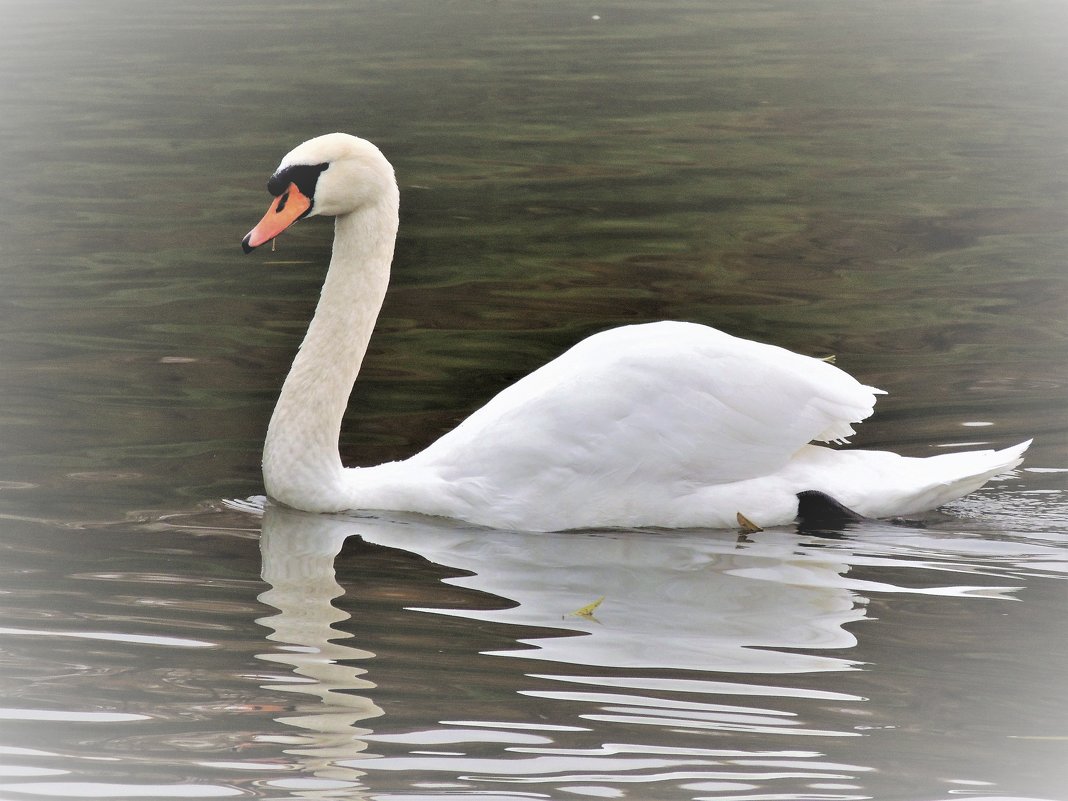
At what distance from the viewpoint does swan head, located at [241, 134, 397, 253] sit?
23.4ft

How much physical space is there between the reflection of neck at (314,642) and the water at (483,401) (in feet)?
0.06

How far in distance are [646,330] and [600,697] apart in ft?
7.46

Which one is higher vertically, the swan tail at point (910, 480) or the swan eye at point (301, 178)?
the swan eye at point (301, 178)

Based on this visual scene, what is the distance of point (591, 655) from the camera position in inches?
218

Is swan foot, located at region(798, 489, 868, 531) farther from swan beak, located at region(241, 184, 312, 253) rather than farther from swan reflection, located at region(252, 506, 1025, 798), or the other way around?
swan beak, located at region(241, 184, 312, 253)

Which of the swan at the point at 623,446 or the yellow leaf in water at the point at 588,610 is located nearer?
the yellow leaf in water at the point at 588,610

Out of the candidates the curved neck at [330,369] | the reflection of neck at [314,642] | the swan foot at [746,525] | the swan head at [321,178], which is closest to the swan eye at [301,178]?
the swan head at [321,178]

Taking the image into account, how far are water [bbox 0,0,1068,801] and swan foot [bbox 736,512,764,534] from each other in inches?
2.4

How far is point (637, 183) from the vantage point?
1471 cm

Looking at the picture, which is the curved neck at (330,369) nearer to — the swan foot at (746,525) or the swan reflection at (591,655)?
the swan reflection at (591,655)

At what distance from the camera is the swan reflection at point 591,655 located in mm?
4734

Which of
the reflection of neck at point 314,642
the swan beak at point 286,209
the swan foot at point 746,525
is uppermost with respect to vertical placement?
the swan beak at point 286,209

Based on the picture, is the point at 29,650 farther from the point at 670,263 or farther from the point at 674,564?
the point at 670,263

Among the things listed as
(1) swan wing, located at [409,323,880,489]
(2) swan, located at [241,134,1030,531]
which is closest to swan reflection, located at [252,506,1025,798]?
(2) swan, located at [241,134,1030,531]
